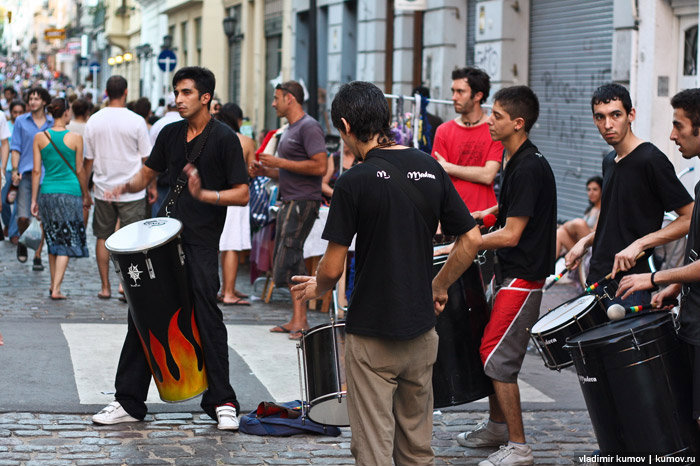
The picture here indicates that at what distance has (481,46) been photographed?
1681 centimetres

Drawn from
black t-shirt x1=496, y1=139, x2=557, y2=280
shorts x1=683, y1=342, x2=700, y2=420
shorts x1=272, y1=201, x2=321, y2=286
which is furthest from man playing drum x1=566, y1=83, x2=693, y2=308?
shorts x1=272, y1=201, x2=321, y2=286

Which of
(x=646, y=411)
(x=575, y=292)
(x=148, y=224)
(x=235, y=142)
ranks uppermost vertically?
(x=235, y=142)

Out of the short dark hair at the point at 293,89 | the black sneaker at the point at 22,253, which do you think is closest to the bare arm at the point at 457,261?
the short dark hair at the point at 293,89

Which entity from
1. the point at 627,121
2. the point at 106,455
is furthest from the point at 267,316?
the point at 627,121

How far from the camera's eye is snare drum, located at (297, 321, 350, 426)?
533 centimetres

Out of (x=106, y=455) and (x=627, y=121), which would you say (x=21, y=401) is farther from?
(x=627, y=121)

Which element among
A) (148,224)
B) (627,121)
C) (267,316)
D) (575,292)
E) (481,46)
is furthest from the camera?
(481,46)

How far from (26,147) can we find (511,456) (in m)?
9.14

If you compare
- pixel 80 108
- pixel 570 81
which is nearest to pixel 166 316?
pixel 80 108

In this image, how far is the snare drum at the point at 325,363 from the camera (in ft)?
17.5

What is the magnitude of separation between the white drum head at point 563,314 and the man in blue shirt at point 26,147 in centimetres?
899

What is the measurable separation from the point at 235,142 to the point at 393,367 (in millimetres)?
2269

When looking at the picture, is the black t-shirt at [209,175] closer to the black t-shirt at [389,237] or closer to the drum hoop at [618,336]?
the black t-shirt at [389,237]

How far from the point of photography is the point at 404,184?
14.6 ft
